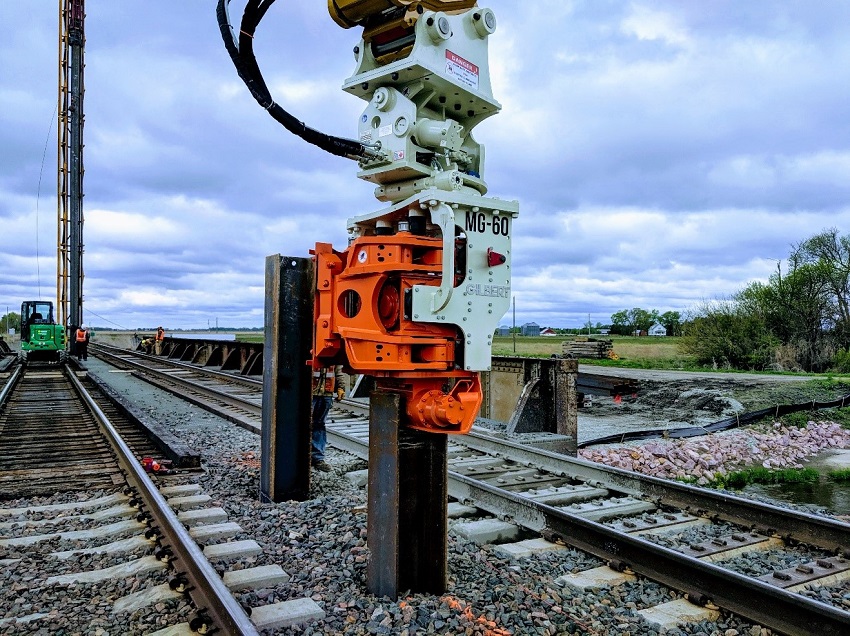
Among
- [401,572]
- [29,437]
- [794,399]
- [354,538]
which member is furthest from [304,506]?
[794,399]

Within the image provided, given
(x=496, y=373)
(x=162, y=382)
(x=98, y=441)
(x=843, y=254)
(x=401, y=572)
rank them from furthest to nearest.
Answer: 1. (x=843, y=254)
2. (x=162, y=382)
3. (x=496, y=373)
4. (x=98, y=441)
5. (x=401, y=572)

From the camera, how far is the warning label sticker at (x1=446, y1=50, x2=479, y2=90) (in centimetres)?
398

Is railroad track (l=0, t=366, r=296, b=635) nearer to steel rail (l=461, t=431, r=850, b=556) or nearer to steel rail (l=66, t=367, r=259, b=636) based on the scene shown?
steel rail (l=66, t=367, r=259, b=636)

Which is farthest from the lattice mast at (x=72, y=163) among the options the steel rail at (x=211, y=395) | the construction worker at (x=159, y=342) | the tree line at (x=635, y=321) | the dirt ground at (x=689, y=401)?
the tree line at (x=635, y=321)

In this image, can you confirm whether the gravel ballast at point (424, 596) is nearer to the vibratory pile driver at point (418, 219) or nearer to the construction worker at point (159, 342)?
the vibratory pile driver at point (418, 219)

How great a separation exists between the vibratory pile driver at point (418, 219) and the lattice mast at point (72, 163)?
39123 millimetres

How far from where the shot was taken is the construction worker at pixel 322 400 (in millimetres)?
5816

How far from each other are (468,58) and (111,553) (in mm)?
4231

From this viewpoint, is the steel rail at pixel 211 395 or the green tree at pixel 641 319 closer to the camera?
the steel rail at pixel 211 395

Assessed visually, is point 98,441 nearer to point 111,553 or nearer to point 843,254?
point 111,553

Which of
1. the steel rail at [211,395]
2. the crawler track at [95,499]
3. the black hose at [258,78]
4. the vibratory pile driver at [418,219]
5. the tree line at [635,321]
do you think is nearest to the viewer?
the vibratory pile driver at [418,219]

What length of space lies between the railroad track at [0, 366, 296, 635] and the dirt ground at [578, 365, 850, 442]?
8.27 m

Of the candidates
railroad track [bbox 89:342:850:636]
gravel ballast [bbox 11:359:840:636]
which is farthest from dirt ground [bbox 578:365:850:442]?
gravel ballast [bbox 11:359:840:636]

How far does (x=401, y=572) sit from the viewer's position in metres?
3.76
